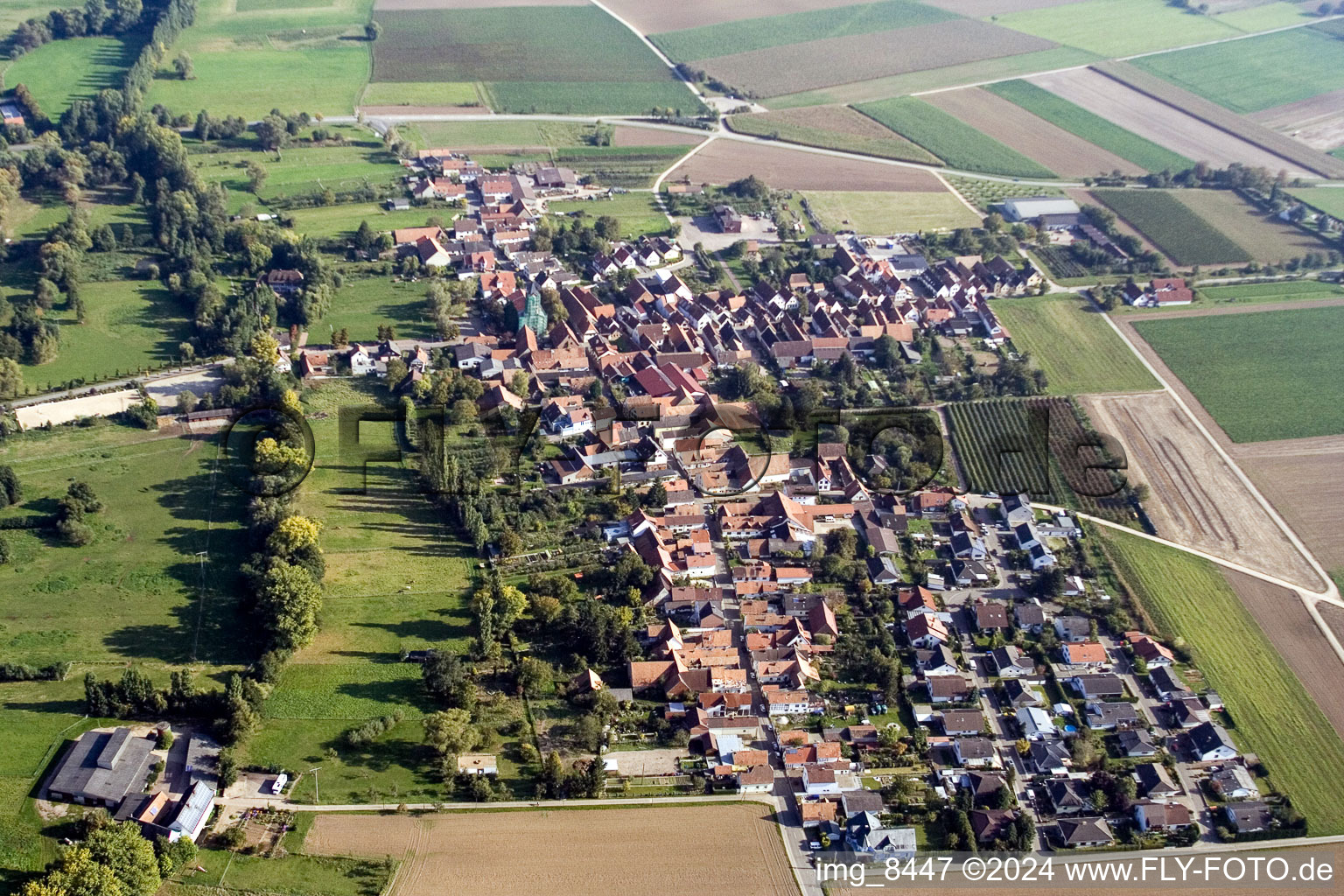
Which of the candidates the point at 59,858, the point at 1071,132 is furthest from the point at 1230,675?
the point at 1071,132

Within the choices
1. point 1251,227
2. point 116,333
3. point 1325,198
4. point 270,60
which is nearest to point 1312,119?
point 1325,198

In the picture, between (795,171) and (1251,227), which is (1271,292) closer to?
(1251,227)

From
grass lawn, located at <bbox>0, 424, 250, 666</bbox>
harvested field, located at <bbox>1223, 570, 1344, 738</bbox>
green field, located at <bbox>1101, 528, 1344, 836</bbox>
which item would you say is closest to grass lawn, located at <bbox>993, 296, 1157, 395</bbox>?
green field, located at <bbox>1101, 528, 1344, 836</bbox>

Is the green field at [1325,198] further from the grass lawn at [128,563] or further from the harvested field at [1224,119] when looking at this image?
the grass lawn at [128,563]

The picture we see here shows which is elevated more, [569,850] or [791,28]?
[791,28]

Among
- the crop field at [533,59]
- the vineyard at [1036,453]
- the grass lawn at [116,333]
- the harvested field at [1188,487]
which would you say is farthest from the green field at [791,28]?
the harvested field at [1188,487]

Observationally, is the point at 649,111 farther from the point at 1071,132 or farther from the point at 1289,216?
the point at 1289,216
